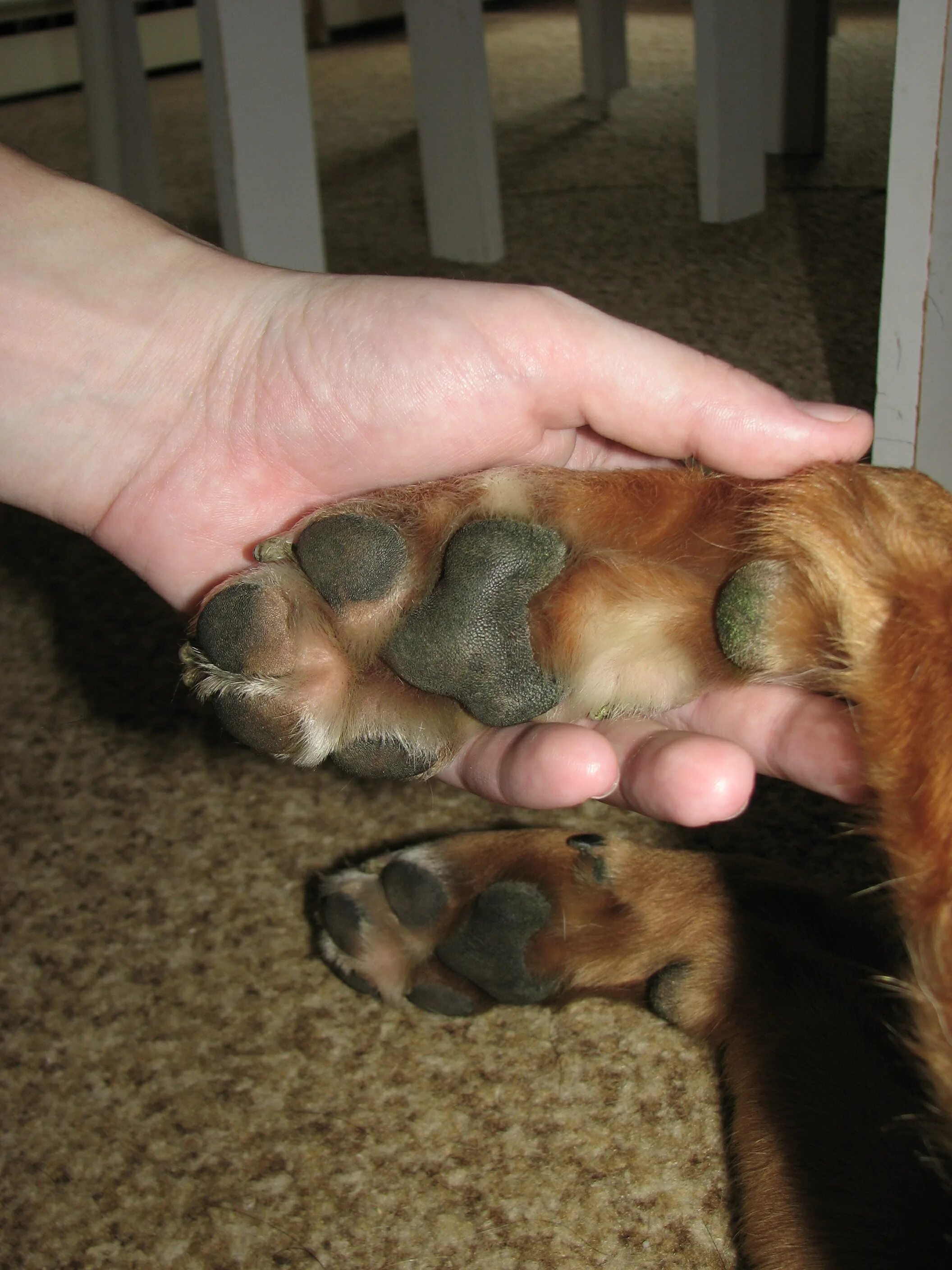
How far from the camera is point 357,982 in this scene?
3.47 ft

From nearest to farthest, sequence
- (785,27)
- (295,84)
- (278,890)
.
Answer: (278,890) < (295,84) < (785,27)

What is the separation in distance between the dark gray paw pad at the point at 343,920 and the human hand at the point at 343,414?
0.54ft

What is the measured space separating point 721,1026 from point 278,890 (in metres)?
0.47

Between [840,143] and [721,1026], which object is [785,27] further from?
[721,1026]

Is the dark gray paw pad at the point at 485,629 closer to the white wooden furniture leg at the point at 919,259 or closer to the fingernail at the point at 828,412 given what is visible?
the fingernail at the point at 828,412

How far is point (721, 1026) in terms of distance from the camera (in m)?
1.02

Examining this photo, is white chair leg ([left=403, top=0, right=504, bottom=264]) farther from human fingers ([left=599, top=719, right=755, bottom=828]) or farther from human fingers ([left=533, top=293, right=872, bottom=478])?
human fingers ([left=599, top=719, right=755, bottom=828])

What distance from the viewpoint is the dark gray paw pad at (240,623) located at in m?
0.78

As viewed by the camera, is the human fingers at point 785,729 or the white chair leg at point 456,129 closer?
the human fingers at point 785,729

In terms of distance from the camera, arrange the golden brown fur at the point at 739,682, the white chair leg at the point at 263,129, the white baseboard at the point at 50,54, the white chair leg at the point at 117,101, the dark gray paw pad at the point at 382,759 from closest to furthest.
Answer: the golden brown fur at the point at 739,682, the dark gray paw pad at the point at 382,759, the white chair leg at the point at 263,129, the white chair leg at the point at 117,101, the white baseboard at the point at 50,54

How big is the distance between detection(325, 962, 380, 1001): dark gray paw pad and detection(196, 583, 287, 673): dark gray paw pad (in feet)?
1.30

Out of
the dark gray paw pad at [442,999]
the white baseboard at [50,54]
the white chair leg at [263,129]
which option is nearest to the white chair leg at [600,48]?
the white baseboard at [50,54]

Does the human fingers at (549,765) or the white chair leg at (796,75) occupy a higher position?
the white chair leg at (796,75)

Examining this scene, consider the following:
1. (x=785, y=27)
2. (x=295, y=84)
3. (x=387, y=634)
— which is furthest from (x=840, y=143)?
(x=387, y=634)
